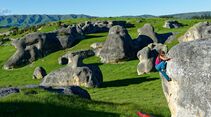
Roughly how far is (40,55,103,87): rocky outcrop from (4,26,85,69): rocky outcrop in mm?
29641

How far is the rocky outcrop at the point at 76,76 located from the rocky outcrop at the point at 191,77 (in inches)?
1723

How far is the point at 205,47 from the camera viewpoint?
2295 cm

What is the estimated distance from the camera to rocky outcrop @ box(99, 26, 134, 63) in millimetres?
87312

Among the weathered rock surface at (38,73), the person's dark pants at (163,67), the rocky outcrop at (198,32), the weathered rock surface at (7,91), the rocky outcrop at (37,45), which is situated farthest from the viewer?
the rocky outcrop at (37,45)

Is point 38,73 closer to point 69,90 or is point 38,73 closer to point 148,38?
point 148,38

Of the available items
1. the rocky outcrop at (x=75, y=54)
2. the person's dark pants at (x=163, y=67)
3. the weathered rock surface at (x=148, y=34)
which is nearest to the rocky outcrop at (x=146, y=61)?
the rocky outcrop at (x=75, y=54)

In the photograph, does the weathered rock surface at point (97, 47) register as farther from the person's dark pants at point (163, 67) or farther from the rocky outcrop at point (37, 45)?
the person's dark pants at point (163, 67)

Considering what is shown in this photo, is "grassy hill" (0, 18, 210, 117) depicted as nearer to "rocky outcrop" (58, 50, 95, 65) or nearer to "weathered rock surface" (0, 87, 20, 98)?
"rocky outcrop" (58, 50, 95, 65)

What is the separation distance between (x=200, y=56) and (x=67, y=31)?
92.4 meters

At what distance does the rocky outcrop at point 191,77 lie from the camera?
22.6 m

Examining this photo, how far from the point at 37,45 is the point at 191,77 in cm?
8383

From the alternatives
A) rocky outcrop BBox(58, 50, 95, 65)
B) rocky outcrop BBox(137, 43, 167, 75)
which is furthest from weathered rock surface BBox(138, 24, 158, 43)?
rocky outcrop BBox(137, 43, 167, 75)

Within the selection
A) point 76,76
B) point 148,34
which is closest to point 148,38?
point 148,34

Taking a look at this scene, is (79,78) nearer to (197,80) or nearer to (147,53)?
(147,53)
